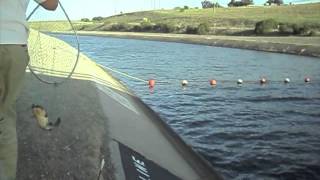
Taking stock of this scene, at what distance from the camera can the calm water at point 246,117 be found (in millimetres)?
14750

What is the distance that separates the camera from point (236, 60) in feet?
175

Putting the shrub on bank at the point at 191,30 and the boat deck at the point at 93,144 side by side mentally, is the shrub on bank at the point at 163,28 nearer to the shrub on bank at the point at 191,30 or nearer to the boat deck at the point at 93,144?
the shrub on bank at the point at 191,30

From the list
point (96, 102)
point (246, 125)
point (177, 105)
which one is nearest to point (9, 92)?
point (96, 102)

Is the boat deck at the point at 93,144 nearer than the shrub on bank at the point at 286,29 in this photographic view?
Yes

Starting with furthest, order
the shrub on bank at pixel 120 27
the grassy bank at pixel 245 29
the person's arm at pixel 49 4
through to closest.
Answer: the shrub on bank at pixel 120 27 → the grassy bank at pixel 245 29 → the person's arm at pixel 49 4

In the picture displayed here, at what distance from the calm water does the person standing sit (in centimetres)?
823

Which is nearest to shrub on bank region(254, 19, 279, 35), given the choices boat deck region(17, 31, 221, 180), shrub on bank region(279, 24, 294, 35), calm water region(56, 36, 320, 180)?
shrub on bank region(279, 24, 294, 35)

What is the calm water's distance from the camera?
1475cm

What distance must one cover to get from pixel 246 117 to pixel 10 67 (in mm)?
17210

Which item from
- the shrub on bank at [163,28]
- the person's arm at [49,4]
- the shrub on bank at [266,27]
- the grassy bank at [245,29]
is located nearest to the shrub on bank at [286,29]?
the grassy bank at [245,29]

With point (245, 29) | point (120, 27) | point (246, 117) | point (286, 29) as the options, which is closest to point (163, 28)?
point (120, 27)

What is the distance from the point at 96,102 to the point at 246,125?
6396mm

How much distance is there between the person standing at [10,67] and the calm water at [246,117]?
8.23m

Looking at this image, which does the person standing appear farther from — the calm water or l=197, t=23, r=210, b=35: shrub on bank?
l=197, t=23, r=210, b=35: shrub on bank
